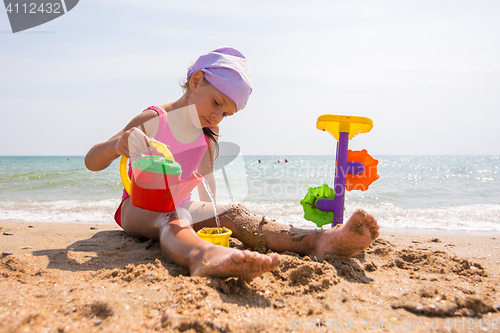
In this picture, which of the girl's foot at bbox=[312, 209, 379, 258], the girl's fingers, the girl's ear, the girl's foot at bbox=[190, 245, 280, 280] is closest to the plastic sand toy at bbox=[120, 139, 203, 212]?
the girl's fingers

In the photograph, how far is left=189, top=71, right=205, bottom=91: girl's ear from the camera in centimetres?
228

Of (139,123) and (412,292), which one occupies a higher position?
(139,123)

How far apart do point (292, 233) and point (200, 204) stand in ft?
2.33

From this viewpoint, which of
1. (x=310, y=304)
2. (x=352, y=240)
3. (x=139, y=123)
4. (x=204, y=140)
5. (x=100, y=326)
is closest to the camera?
(x=100, y=326)

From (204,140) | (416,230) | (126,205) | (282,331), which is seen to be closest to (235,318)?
(282,331)

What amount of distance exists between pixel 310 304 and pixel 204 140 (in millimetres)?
1799

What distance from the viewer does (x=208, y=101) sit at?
88.0 inches

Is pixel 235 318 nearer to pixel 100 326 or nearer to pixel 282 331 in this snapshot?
pixel 282 331

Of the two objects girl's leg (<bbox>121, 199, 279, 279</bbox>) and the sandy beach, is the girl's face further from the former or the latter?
the sandy beach

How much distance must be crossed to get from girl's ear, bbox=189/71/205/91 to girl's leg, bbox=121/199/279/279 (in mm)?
963

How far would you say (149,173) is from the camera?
1533mm

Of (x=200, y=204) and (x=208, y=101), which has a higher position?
(x=208, y=101)

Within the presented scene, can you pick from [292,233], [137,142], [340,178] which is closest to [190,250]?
[137,142]

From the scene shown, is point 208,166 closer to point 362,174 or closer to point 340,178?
point 340,178
